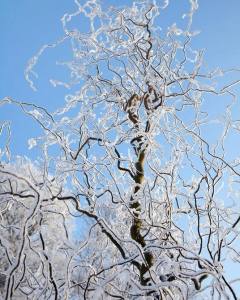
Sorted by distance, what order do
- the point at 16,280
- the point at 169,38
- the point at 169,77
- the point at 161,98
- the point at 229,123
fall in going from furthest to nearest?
the point at 169,38 < the point at 169,77 < the point at 161,98 < the point at 229,123 < the point at 16,280

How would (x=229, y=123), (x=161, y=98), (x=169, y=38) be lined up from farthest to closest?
(x=169, y=38) < (x=161, y=98) < (x=229, y=123)

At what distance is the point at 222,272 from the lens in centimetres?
200

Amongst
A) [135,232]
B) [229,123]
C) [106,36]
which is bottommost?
[135,232]

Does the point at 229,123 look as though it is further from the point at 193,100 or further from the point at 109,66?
the point at 109,66

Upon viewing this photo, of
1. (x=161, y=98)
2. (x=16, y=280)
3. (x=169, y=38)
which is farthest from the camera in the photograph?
(x=169, y=38)

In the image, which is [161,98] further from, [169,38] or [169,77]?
[169,38]

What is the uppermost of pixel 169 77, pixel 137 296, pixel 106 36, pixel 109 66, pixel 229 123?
pixel 106 36

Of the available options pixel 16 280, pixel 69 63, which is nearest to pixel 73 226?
pixel 69 63

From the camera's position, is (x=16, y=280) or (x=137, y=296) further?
(x=137, y=296)

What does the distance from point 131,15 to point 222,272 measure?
2.50 metres

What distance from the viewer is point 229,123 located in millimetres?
2887

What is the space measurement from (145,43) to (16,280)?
8.15 ft

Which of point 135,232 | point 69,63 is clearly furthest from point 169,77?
point 135,232

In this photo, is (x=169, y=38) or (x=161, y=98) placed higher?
(x=169, y=38)
